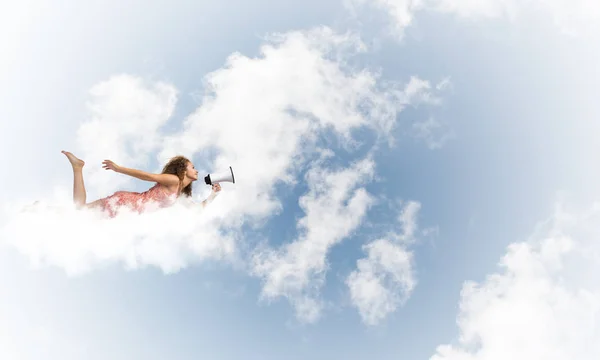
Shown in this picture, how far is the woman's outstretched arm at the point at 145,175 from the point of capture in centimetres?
Answer: 1101

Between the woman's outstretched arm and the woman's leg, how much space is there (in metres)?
1.51

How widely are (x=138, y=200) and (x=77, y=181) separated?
1.68 metres

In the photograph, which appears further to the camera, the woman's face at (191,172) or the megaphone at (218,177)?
the megaphone at (218,177)

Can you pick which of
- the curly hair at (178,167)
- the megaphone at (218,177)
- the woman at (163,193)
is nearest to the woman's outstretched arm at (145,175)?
the woman at (163,193)

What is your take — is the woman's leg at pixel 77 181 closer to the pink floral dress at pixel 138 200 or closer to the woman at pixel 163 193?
the woman at pixel 163 193

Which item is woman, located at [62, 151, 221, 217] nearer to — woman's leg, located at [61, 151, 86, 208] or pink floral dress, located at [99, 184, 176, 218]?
pink floral dress, located at [99, 184, 176, 218]

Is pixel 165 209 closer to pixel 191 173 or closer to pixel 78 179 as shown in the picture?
pixel 191 173

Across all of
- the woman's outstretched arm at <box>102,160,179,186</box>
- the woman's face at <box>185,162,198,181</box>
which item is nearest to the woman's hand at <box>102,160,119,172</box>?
the woman's outstretched arm at <box>102,160,179,186</box>

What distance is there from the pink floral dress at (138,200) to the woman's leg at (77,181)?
0.71m

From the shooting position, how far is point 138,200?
13031 millimetres

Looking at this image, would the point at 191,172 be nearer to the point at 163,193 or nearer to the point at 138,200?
the point at 163,193

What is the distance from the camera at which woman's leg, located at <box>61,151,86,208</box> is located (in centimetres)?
1190

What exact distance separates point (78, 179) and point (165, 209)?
2.42m

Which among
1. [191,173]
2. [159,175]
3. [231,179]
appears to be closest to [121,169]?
[159,175]
